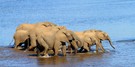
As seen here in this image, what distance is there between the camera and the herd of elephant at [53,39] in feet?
87.9

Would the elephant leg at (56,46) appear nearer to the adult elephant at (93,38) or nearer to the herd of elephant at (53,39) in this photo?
the herd of elephant at (53,39)

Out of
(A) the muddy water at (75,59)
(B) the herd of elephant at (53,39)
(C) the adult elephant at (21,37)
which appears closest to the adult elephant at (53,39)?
(B) the herd of elephant at (53,39)

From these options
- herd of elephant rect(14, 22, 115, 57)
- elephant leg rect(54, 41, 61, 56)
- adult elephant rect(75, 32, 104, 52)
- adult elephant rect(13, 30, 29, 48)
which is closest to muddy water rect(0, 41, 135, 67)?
elephant leg rect(54, 41, 61, 56)

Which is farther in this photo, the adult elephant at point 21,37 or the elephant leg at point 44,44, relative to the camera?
the adult elephant at point 21,37

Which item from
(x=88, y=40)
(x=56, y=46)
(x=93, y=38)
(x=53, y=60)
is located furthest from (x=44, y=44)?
(x=93, y=38)

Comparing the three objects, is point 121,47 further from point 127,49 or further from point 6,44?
point 6,44

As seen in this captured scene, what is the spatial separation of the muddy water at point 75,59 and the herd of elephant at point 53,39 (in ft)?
1.57

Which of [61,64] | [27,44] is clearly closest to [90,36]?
[27,44]

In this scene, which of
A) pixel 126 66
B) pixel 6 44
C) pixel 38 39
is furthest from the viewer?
pixel 6 44

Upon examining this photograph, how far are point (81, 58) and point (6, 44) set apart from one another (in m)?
9.37

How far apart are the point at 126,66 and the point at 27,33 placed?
8350 millimetres

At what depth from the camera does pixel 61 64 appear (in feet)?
79.2

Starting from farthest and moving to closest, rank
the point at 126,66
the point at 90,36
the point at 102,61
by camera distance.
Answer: the point at 90,36 → the point at 102,61 → the point at 126,66

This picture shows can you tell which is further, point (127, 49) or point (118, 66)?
point (127, 49)
